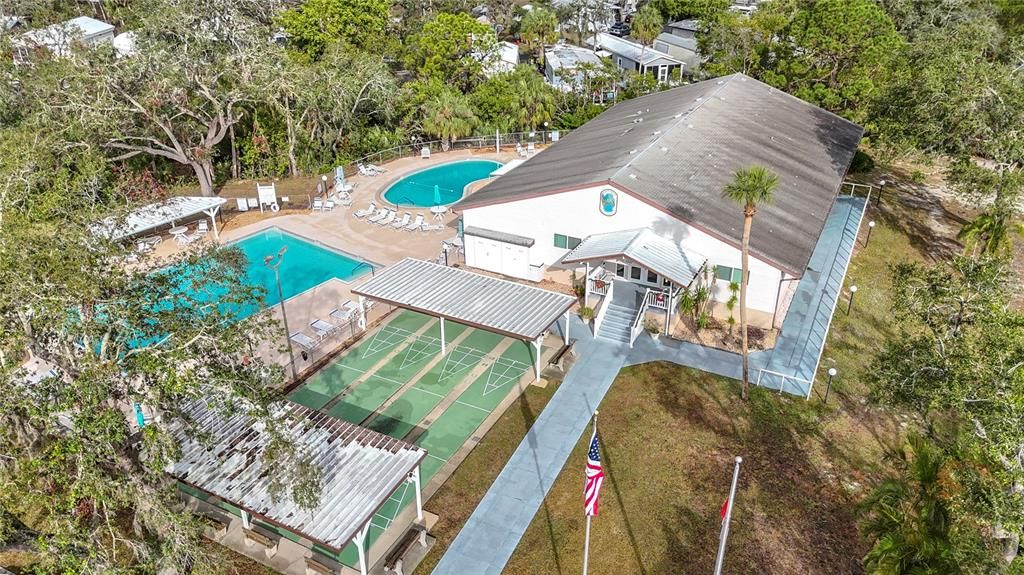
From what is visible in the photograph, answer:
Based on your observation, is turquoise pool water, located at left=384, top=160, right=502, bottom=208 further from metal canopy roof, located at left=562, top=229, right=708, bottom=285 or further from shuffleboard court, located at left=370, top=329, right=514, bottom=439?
shuffleboard court, located at left=370, top=329, right=514, bottom=439

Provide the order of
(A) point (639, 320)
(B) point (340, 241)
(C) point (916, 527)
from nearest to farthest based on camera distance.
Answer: (C) point (916, 527) → (A) point (639, 320) → (B) point (340, 241)

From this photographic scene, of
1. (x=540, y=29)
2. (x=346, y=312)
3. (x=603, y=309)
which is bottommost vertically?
(x=346, y=312)

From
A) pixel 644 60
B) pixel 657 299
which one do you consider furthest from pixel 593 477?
pixel 644 60

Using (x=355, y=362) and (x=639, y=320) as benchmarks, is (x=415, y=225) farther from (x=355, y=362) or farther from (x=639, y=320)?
(x=639, y=320)

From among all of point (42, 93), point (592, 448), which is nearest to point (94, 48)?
point (42, 93)

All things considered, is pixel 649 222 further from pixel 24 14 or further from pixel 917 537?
pixel 24 14

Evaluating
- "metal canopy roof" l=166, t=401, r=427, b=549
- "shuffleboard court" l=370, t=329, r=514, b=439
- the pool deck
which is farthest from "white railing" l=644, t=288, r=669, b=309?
"metal canopy roof" l=166, t=401, r=427, b=549
